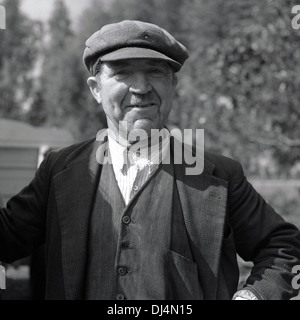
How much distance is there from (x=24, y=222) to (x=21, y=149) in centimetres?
495

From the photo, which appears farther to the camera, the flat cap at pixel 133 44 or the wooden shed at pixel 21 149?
the wooden shed at pixel 21 149

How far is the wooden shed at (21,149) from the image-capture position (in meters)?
6.13

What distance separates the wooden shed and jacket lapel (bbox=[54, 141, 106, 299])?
13.8ft

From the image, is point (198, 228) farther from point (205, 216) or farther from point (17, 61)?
point (17, 61)

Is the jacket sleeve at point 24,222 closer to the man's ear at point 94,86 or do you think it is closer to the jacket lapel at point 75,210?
the jacket lapel at point 75,210

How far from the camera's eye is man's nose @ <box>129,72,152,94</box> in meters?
1.75

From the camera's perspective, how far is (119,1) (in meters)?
20.7

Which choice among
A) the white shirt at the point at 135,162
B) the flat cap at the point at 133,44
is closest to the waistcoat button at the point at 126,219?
the white shirt at the point at 135,162

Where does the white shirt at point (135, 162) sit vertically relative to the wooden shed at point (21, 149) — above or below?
below

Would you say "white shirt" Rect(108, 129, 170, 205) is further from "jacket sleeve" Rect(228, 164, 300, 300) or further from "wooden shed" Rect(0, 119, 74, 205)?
"wooden shed" Rect(0, 119, 74, 205)

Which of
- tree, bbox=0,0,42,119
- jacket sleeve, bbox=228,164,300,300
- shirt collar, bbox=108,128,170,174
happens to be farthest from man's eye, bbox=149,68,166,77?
tree, bbox=0,0,42,119

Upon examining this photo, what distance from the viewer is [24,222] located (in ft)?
6.21

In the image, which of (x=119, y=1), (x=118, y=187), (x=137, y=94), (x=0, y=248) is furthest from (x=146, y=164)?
(x=119, y=1)
